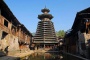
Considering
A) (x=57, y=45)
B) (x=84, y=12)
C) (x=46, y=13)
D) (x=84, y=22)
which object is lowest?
(x=57, y=45)

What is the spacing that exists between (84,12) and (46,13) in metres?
52.5

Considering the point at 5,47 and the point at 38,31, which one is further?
the point at 38,31

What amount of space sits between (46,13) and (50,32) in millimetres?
11767

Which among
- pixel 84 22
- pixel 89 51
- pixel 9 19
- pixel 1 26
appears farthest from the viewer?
pixel 9 19

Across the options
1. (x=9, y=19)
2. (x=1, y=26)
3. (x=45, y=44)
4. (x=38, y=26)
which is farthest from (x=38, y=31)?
(x=1, y=26)

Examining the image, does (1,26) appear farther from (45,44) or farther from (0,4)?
(45,44)

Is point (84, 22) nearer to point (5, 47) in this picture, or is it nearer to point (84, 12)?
point (84, 12)

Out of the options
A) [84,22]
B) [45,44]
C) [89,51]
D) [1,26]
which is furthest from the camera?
[45,44]

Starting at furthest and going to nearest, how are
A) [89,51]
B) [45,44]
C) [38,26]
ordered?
[38,26], [45,44], [89,51]

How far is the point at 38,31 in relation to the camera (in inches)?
2830

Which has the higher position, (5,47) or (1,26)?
(1,26)

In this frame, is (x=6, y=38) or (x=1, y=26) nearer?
(x=1, y=26)

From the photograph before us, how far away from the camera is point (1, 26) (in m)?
22.5

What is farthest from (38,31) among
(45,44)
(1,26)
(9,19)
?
(1,26)
